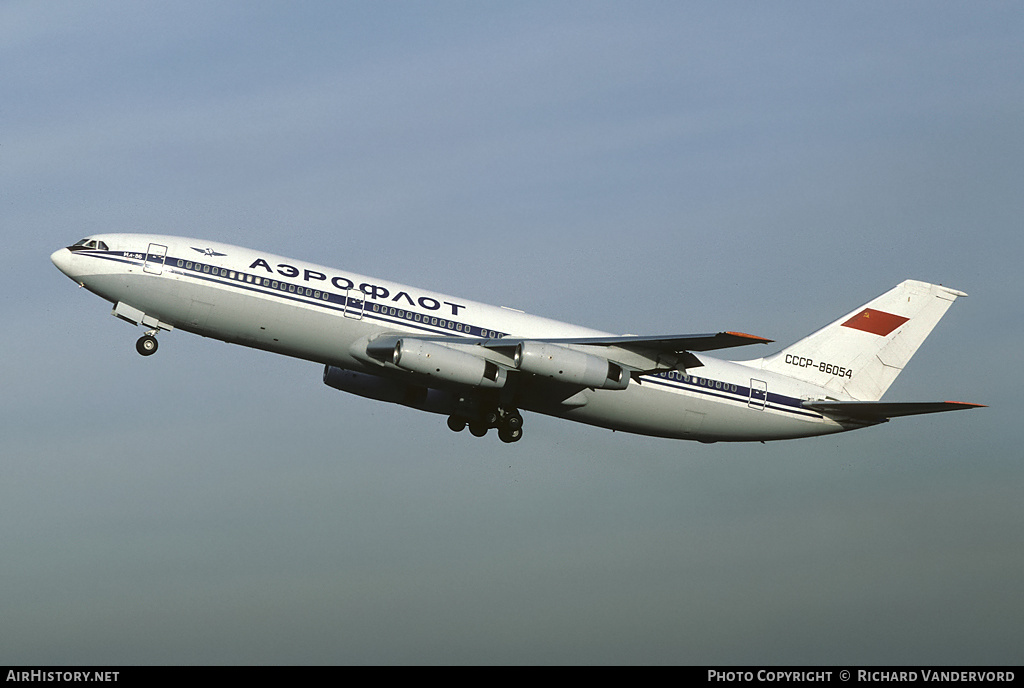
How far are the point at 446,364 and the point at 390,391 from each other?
337 inches

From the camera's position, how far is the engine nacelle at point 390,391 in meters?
57.2

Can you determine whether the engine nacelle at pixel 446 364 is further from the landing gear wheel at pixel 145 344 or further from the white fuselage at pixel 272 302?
the landing gear wheel at pixel 145 344

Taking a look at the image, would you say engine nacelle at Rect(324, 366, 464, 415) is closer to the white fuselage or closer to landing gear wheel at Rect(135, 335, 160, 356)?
the white fuselage

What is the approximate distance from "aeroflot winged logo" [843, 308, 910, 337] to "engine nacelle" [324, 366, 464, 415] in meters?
19.9

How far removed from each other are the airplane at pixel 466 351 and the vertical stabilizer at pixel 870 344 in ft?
0.41

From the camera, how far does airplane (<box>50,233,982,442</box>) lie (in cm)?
4891

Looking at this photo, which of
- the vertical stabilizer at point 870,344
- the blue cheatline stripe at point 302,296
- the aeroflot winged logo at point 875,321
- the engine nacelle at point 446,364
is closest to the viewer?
the engine nacelle at point 446,364

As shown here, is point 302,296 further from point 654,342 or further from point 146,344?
point 654,342

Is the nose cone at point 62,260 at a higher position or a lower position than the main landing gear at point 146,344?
higher

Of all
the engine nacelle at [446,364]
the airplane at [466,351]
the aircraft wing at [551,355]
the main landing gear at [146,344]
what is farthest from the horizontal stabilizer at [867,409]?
the main landing gear at [146,344]

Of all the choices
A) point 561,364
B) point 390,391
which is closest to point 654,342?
point 561,364
